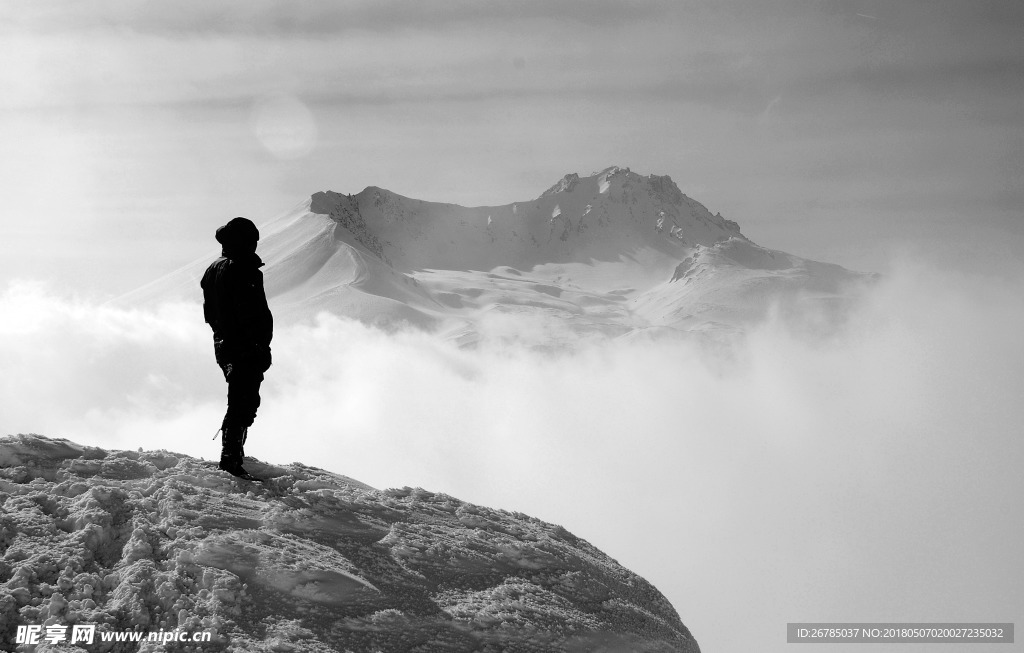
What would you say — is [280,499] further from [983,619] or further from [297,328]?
[983,619]

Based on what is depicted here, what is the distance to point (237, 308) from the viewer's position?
7934mm

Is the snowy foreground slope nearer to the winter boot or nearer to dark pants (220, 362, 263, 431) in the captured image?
the winter boot

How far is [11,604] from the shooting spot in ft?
17.4

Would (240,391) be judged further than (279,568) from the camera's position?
Yes

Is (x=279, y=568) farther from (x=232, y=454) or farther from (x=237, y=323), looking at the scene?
(x=237, y=323)

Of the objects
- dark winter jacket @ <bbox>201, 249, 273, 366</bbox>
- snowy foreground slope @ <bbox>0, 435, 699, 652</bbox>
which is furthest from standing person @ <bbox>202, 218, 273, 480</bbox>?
snowy foreground slope @ <bbox>0, 435, 699, 652</bbox>

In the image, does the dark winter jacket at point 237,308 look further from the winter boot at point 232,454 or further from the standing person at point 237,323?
the winter boot at point 232,454

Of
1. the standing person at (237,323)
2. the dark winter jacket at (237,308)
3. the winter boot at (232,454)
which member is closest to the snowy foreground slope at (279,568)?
the winter boot at (232,454)

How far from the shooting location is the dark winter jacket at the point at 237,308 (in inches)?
312

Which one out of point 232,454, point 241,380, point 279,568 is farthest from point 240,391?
point 279,568

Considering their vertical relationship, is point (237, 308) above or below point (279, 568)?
above

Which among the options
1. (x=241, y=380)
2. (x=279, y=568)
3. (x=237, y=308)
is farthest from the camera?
(x=241, y=380)

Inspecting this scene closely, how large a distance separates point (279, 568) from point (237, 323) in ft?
9.13

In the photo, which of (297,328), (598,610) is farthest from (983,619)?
(598,610)
